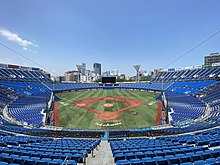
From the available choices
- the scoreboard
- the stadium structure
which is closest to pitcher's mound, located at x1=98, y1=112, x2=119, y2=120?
the stadium structure

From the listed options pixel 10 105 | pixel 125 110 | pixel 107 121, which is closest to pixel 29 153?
pixel 107 121

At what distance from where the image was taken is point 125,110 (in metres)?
38.8

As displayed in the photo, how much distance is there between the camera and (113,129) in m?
25.9

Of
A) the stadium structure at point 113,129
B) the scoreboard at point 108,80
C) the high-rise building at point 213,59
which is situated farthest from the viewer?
the high-rise building at point 213,59

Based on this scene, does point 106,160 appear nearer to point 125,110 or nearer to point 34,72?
point 125,110

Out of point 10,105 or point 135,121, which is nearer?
point 135,121

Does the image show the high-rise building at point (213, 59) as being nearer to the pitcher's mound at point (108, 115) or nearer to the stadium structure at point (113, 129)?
the stadium structure at point (113, 129)

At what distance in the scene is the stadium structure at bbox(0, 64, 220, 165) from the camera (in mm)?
7738

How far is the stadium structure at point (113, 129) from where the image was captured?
7.74 m

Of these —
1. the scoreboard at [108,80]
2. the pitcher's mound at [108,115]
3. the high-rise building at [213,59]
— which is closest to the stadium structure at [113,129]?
the pitcher's mound at [108,115]

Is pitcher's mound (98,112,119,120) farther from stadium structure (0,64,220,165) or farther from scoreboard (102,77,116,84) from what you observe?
scoreboard (102,77,116,84)

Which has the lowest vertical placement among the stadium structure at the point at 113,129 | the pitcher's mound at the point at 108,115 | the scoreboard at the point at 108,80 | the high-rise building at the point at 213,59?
the pitcher's mound at the point at 108,115

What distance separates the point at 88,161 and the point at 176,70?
286 feet

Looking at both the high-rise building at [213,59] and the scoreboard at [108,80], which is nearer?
the scoreboard at [108,80]
